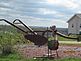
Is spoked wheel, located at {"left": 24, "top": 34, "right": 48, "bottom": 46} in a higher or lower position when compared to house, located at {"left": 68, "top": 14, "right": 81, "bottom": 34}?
lower

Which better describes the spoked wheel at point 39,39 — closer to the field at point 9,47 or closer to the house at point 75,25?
the field at point 9,47

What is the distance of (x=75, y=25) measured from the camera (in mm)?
83062

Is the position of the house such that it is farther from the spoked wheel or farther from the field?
the spoked wheel

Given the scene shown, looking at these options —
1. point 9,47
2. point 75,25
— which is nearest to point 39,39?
point 9,47

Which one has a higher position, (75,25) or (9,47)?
(75,25)

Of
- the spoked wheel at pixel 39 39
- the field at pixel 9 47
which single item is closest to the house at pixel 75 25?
the field at pixel 9 47

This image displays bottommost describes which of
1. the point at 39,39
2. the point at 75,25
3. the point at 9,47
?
the point at 9,47

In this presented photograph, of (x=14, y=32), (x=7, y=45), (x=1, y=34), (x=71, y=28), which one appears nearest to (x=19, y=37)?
(x=14, y=32)

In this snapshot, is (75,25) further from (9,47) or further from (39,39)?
(39,39)

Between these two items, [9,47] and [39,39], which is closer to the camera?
[39,39]

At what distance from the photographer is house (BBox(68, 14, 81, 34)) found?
8139 cm

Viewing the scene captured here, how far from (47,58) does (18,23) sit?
2530mm

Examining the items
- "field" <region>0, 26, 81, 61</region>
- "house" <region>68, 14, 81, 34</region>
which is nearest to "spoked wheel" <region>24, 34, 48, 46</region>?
"field" <region>0, 26, 81, 61</region>

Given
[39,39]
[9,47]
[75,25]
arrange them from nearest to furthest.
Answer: [39,39], [9,47], [75,25]
